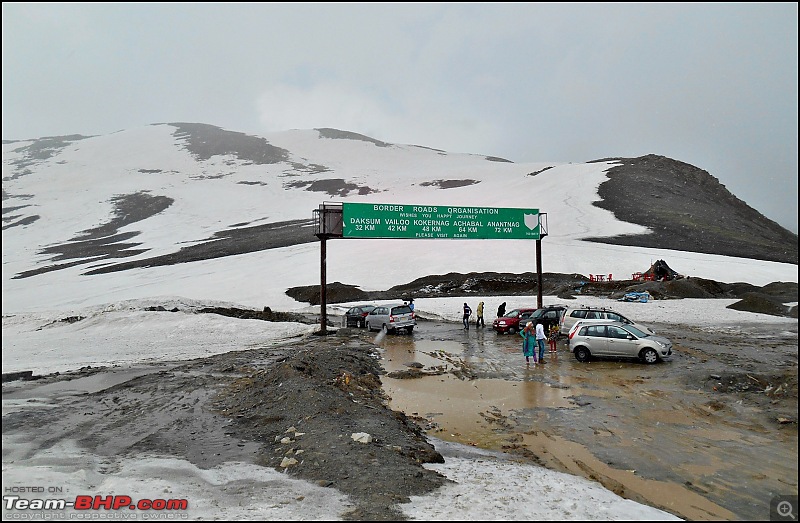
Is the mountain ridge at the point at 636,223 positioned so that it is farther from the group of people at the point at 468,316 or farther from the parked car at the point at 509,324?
the parked car at the point at 509,324

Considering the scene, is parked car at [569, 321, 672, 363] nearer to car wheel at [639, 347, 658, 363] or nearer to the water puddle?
car wheel at [639, 347, 658, 363]

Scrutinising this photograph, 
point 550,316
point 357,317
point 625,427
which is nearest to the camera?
point 625,427

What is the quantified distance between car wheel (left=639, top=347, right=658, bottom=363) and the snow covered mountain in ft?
16.5

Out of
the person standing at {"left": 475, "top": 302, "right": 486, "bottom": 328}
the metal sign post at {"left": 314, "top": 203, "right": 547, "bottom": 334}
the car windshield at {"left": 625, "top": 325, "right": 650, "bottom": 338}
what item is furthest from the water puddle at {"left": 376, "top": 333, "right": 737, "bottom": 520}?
the metal sign post at {"left": 314, "top": 203, "right": 547, "bottom": 334}

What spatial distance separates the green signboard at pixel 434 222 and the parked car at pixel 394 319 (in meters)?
4.09

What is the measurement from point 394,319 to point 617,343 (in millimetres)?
12320

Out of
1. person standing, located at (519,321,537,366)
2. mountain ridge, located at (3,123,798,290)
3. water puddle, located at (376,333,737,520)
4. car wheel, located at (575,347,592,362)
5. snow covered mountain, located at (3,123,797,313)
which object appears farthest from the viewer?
mountain ridge, located at (3,123,798,290)

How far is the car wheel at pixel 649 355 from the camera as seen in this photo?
16.2 m

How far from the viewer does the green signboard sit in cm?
2644

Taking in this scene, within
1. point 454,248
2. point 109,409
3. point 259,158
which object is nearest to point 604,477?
point 109,409

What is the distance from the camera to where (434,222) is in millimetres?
28125

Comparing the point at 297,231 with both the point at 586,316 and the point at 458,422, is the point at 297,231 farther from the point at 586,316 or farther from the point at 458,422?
the point at 458,422

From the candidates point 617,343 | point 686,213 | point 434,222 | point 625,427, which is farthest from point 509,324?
point 686,213

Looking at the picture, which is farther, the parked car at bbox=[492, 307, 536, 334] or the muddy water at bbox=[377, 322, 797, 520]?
the parked car at bbox=[492, 307, 536, 334]
